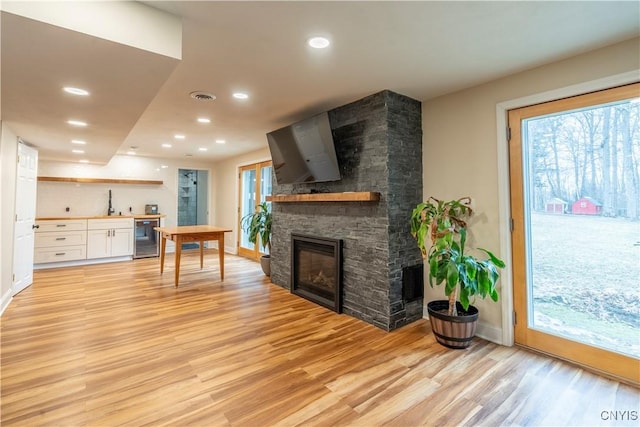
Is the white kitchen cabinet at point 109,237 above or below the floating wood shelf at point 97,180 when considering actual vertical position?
below

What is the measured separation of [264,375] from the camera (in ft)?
6.96

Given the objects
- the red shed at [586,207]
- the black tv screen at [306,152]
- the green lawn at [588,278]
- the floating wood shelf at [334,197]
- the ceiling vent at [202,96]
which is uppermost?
the ceiling vent at [202,96]

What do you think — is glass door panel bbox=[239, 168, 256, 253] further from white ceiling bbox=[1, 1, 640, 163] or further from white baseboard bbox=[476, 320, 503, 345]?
white baseboard bbox=[476, 320, 503, 345]

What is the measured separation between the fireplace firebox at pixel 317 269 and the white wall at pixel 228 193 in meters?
2.89

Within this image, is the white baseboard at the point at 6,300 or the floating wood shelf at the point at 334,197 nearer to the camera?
the floating wood shelf at the point at 334,197

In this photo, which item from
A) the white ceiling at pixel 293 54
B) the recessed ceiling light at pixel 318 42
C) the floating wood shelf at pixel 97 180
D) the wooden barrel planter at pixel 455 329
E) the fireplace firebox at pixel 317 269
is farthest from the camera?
the floating wood shelf at pixel 97 180

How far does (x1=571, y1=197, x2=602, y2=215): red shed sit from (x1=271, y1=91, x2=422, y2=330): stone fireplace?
1288 millimetres

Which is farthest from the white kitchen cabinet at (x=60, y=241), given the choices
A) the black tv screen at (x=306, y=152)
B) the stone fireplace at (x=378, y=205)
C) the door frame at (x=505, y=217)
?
the door frame at (x=505, y=217)

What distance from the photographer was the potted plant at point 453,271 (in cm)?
240

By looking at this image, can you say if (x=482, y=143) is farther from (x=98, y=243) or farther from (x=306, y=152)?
(x=98, y=243)

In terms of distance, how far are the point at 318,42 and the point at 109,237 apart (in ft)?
19.6

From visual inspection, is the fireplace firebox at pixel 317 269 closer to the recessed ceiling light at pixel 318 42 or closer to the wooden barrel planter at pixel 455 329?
the wooden barrel planter at pixel 455 329

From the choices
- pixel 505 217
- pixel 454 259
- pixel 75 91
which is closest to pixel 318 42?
pixel 75 91

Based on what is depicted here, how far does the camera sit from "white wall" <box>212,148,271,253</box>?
6.89m
